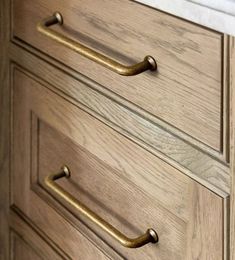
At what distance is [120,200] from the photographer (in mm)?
974

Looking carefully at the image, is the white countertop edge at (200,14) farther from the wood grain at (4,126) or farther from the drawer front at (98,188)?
the wood grain at (4,126)

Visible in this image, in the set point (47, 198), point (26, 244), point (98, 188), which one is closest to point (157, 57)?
point (98, 188)

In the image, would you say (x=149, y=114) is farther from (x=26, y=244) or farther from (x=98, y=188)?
(x=26, y=244)

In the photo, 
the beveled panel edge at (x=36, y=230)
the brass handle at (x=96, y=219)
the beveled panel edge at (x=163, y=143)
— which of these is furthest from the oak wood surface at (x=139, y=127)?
the beveled panel edge at (x=36, y=230)

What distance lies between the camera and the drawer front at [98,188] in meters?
0.85

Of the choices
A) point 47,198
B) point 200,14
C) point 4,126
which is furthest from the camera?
point 4,126

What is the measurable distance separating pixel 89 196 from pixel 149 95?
22cm

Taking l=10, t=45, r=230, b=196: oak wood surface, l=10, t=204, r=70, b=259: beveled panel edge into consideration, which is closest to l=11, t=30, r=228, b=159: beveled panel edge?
l=10, t=45, r=230, b=196: oak wood surface

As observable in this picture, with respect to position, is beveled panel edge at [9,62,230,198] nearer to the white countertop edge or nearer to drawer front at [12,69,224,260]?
drawer front at [12,69,224,260]

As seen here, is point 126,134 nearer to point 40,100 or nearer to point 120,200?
point 120,200

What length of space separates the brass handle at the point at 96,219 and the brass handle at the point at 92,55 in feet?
0.65

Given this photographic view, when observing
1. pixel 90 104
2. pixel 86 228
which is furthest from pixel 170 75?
pixel 86 228

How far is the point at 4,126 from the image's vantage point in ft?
4.17

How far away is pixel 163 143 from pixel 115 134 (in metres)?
0.10
